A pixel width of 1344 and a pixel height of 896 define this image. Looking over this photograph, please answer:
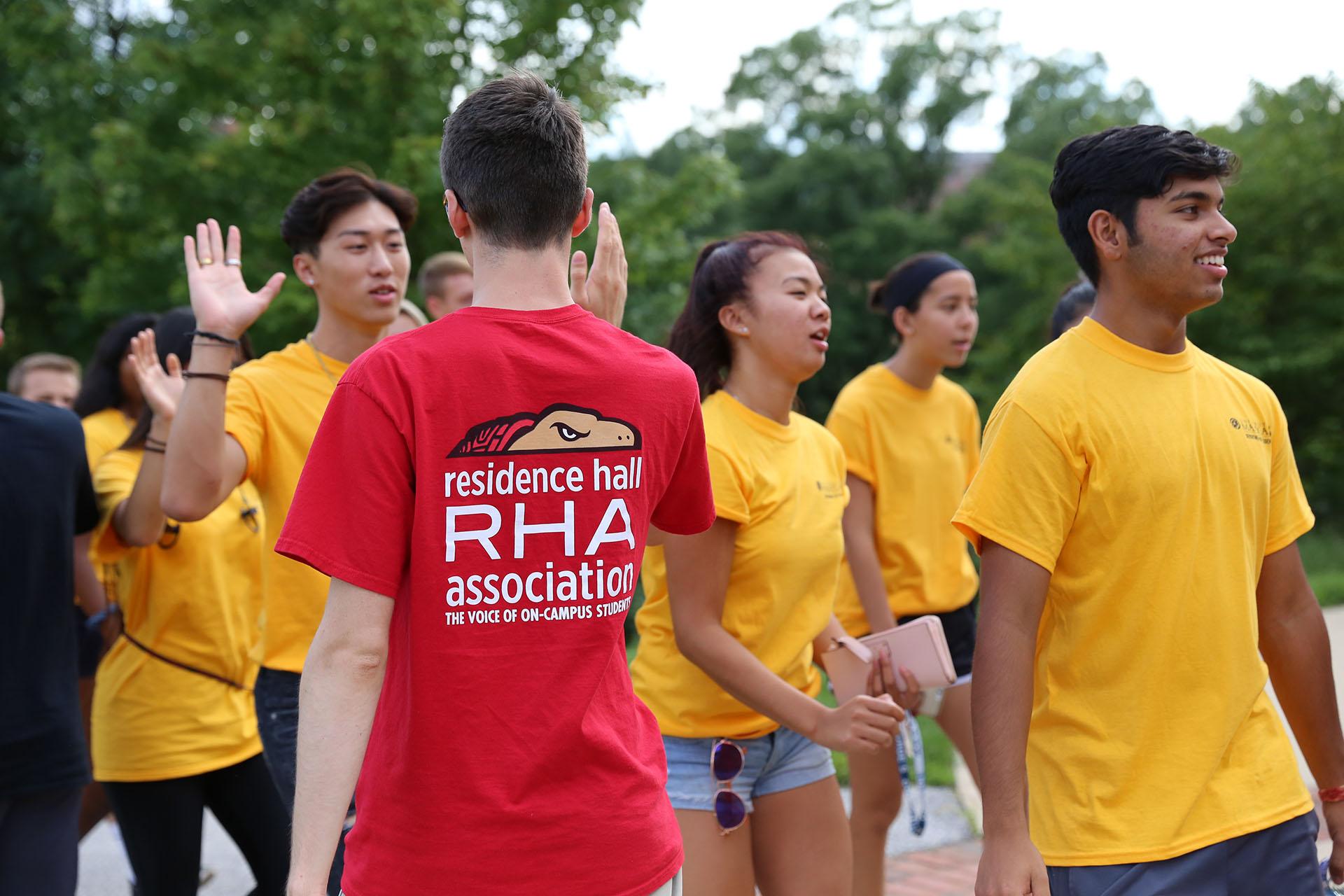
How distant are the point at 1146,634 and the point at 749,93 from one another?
3166 centimetres

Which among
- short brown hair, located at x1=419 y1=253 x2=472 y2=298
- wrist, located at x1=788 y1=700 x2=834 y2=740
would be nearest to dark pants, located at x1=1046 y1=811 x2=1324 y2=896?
wrist, located at x1=788 y1=700 x2=834 y2=740

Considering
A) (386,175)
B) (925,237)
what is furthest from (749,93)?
(386,175)

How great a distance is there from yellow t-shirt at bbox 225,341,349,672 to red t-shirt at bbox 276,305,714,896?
1.43 m

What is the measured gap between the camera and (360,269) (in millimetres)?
3828

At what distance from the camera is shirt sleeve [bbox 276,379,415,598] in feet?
6.72

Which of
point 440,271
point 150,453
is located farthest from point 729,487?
point 440,271

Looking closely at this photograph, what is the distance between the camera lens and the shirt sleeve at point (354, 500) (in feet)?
6.72

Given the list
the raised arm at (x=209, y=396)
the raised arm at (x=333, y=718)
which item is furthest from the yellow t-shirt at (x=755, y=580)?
the raised arm at (x=333, y=718)

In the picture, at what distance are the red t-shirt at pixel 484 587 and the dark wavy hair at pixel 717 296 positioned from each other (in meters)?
1.84

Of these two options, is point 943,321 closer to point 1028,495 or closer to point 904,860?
point 904,860

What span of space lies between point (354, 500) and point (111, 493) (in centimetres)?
256

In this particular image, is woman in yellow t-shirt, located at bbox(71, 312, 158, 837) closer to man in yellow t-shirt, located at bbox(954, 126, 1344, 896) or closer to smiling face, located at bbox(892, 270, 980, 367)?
smiling face, located at bbox(892, 270, 980, 367)

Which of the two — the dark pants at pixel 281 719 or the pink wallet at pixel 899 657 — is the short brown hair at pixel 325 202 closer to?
the dark pants at pixel 281 719

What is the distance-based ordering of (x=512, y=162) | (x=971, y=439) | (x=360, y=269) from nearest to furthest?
(x=512, y=162), (x=360, y=269), (x=971, y=439)
